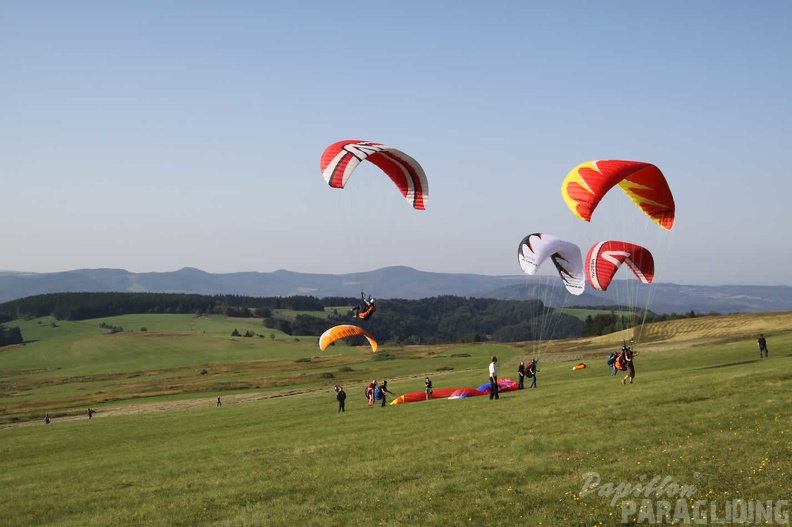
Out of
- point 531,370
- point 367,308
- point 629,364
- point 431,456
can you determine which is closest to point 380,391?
point 367,308

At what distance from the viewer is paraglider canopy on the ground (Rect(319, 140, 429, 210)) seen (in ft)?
88.2

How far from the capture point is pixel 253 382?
237ft

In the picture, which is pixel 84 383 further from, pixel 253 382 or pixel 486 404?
pixel 486 404

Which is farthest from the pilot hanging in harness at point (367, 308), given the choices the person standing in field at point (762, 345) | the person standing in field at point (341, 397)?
the person standing in field at point (762, 345)

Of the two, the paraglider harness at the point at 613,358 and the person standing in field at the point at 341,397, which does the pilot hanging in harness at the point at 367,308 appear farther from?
the paraglider harness at the point at 613,358

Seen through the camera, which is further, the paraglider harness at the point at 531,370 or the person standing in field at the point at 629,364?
the paraglider harness at the point at 531,370

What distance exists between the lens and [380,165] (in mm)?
29250

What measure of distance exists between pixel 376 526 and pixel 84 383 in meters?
85.9

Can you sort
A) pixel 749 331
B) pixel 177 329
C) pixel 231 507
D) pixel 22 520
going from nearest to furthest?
pixel 231 507 < pixel 22 520 < pixel 749 331 < pixel 177 329

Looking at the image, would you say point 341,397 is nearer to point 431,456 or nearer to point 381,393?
point 381,393

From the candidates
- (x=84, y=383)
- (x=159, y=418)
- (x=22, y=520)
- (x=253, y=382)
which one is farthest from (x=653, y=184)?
(x=84, y=383)

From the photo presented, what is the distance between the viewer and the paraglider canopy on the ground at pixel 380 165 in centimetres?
2689

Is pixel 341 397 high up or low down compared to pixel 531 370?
down

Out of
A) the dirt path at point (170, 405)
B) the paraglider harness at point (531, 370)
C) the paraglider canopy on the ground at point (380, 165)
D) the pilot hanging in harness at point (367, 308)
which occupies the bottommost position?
the dirt path at point (170, 405)
